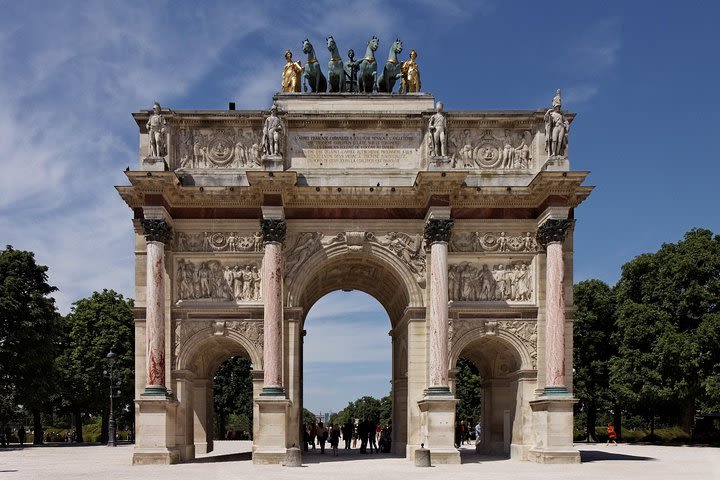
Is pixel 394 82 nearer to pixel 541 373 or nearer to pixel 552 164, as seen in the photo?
pixel 552 164

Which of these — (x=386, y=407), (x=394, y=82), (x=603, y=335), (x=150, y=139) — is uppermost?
(x=394, y=82)

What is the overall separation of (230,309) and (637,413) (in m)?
30.6

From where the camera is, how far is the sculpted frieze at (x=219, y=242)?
101 ft

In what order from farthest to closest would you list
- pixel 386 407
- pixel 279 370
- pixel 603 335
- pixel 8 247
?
1. pixel 386 407
2. pixel 603 335
3. pixel 8 247
4. pixel 279 370

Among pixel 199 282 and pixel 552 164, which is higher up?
pixel 552 164

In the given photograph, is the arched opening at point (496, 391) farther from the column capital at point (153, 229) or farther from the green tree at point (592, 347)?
the green tree at point (592, 347)

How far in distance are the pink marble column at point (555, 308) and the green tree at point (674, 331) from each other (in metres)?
16.7

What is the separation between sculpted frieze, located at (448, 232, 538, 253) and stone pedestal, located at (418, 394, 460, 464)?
5.61 meters

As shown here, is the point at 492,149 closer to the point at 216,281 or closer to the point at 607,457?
the point at 216,281

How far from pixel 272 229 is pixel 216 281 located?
3022 millimetres

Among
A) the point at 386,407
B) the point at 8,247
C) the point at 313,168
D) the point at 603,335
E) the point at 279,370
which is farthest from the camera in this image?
the point at 386,407

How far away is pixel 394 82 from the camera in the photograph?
3284 cm

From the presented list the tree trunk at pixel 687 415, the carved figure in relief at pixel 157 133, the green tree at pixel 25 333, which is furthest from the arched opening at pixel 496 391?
the green tree at pixel 25 333

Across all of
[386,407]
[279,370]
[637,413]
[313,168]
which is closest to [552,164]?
[313,168]
